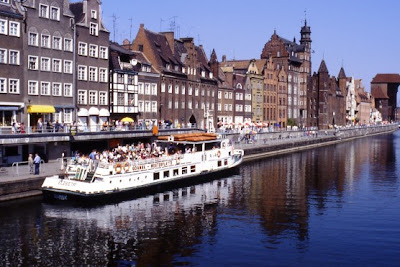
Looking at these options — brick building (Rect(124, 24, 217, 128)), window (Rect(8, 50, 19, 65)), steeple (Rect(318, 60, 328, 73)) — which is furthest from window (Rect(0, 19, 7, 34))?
steeple (Rect(318, 60, 328, 73))

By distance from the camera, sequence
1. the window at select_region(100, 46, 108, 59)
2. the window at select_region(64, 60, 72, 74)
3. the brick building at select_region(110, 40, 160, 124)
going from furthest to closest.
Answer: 1. the brick building at select_region(110, 40, 160, 124)
2. the window at select_region(100, 46, 108, 59)
3. the window at select_region(64, 60, 72, 74)

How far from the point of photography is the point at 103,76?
7444cm

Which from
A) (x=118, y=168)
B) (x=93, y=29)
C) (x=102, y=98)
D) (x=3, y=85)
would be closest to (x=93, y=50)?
(x=93, y=29)

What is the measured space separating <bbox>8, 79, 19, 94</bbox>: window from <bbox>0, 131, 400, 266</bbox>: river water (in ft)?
61.9

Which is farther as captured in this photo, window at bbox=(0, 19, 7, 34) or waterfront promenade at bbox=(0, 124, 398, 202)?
window at bbox=(0, 19, 7, 34)

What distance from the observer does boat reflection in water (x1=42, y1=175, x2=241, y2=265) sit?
3203 centimetres

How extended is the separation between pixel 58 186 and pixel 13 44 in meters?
22.0

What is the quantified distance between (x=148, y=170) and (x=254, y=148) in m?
39.2

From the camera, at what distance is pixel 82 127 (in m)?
60.9

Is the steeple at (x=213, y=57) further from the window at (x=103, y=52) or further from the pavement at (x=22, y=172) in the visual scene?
the pavement at (x=22, y=172)

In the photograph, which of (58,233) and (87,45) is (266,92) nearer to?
(87,45)

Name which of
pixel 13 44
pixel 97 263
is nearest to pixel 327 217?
pixel 97 263

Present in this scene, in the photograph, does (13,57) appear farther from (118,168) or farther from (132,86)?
(132,86)

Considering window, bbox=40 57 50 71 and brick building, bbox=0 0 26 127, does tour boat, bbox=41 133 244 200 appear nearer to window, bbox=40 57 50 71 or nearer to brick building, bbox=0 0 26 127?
Answer: brick building, bbox=0 0 26 127
